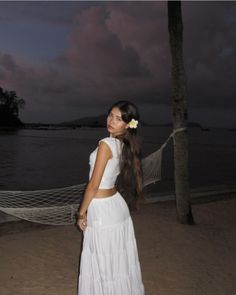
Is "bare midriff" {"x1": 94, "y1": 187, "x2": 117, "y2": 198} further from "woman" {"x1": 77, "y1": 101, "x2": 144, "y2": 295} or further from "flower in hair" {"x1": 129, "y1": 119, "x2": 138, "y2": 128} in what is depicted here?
"flower in hair" {"x1": 129, "y1": 119, "x2": 138, "y2": 128}

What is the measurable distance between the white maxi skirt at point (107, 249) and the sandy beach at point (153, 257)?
792 mm

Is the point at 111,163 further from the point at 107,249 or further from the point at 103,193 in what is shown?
the point at 107,249

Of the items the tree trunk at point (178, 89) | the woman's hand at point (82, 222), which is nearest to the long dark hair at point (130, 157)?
the woman's hand at point (82, 222)

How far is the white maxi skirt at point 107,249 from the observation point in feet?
7.59

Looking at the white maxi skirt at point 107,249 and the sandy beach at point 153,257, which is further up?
the white maxi skirt at point 107,249

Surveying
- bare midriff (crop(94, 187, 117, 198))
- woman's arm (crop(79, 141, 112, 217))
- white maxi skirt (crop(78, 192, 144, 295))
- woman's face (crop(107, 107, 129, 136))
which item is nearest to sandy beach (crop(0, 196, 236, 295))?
white maxi skirt (crop(78, 192, 144, 295))

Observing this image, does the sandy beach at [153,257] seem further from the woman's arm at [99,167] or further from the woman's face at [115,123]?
the woman's face at [115,123]

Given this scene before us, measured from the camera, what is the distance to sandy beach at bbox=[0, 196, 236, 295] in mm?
3191

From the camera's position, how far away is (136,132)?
2365 millimetres

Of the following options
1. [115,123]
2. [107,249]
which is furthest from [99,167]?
[107,249]

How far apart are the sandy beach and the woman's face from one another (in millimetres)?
1634

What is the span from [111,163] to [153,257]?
2070 millimetres

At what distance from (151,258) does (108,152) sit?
6.97 ft

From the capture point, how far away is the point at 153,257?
12.8ft
